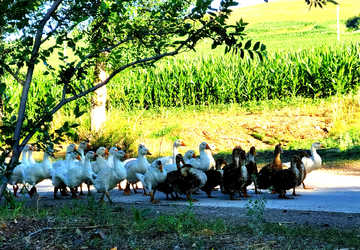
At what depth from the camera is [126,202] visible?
936 cm

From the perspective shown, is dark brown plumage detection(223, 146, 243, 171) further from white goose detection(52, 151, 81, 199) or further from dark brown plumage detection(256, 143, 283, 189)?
white goose detection(52, 151, 81, 199)

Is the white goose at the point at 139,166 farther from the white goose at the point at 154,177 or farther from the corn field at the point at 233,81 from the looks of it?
the corn field at the point at 233,81

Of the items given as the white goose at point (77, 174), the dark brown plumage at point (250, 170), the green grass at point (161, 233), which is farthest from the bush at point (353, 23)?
the green grass at point (161, 233)

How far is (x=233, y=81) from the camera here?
26.4 metres

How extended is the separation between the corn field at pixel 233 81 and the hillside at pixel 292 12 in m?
56.9

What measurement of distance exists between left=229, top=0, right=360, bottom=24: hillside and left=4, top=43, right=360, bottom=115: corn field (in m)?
56.9

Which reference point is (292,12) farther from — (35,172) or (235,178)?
(35,172)

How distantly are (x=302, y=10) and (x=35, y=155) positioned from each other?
8297cm

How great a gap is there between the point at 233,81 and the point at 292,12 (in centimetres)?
7195

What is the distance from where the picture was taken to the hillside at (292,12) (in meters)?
87.2

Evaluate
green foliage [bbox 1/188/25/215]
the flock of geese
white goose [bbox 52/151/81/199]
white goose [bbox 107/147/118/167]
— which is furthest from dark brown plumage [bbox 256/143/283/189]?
green foliage [bbox 1/188/25/215]

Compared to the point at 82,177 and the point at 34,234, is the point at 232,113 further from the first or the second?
the point at 34,234

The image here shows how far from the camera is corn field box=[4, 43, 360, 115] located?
24734 mm

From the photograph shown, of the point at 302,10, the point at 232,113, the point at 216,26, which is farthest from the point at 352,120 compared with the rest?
the point at 302,10
